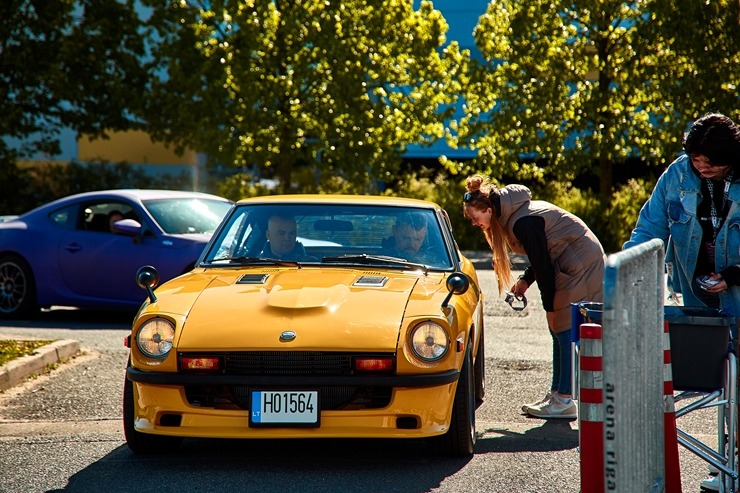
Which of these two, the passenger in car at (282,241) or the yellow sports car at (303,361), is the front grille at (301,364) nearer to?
the yellow sports car at (303,361)

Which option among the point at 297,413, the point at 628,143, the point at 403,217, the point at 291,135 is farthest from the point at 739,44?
the point at 297,413

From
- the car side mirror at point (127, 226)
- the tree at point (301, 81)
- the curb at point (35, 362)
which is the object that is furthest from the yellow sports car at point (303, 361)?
the tree at point (301, 81)

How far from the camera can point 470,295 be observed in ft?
22.5

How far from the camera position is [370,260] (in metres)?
6.89

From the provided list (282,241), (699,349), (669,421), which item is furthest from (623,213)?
(669,421)

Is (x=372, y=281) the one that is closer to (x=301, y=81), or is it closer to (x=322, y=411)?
(x=322, y=411)

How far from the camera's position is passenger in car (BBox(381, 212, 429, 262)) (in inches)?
275

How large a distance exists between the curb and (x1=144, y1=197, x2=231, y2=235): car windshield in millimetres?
2327

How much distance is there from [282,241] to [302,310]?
4.20ft

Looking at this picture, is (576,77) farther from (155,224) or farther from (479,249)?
(155,224)

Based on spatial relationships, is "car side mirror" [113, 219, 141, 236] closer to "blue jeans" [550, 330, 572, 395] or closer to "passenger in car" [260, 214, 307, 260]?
"passenger in car" [260, 214, 307, 260]

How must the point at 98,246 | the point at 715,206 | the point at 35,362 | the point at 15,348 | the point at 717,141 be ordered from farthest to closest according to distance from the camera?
the point at 98,246 < the point at 15,348 < the point at 35,362 < the point at 715,206 < the point at 717,141

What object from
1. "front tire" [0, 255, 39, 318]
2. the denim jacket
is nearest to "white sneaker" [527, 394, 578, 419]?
the denim jacket

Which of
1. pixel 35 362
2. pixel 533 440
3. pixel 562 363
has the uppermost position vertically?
pixel 562 363
